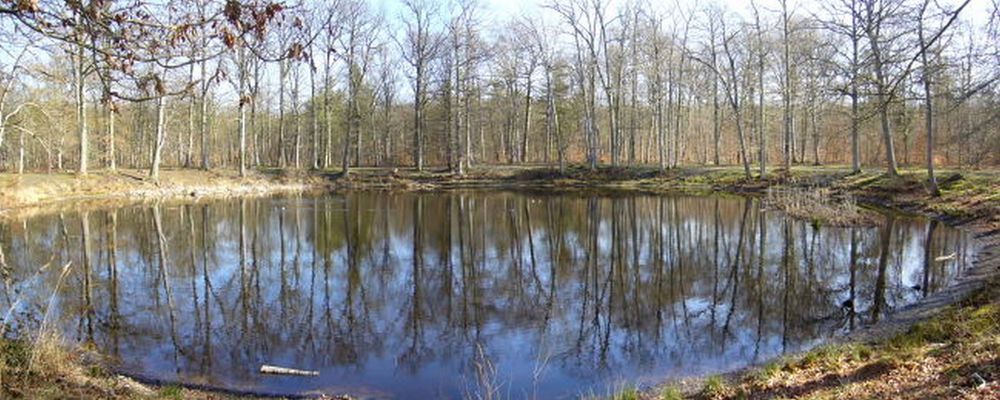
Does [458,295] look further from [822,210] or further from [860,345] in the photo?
[822,210]

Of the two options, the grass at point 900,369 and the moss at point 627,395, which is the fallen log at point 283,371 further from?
the grass at point 900,369

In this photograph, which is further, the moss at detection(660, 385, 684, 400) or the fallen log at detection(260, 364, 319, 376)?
the fallen log at detection(260, 364, 319, 376)

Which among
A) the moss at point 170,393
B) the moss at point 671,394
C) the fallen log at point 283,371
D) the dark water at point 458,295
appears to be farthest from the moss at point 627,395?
the moss at point 170,393

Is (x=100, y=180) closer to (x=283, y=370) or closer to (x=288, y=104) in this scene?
(x=288, y=104)

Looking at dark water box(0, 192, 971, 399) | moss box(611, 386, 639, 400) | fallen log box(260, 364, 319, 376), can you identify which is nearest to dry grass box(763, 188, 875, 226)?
dark water box(0, 192, 971, 399)

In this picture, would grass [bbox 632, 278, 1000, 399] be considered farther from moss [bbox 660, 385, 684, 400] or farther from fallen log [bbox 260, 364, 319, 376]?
fallen log [bbox 260, 364, 319, 376]

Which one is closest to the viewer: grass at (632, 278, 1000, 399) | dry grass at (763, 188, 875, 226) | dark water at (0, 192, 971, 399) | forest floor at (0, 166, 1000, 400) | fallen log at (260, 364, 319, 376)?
grass at (632, 278, 1000, 399)

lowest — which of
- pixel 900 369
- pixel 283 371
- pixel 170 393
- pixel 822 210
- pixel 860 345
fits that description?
pixel 283 371

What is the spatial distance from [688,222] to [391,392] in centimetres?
1781

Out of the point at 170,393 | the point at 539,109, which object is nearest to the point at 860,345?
the point at 170,393

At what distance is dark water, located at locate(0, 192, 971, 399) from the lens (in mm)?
8797

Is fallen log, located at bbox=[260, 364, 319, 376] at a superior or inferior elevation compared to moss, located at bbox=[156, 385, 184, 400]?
inferior

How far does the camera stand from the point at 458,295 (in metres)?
12.8

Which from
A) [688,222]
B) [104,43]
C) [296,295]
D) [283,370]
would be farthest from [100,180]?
[104,43]
